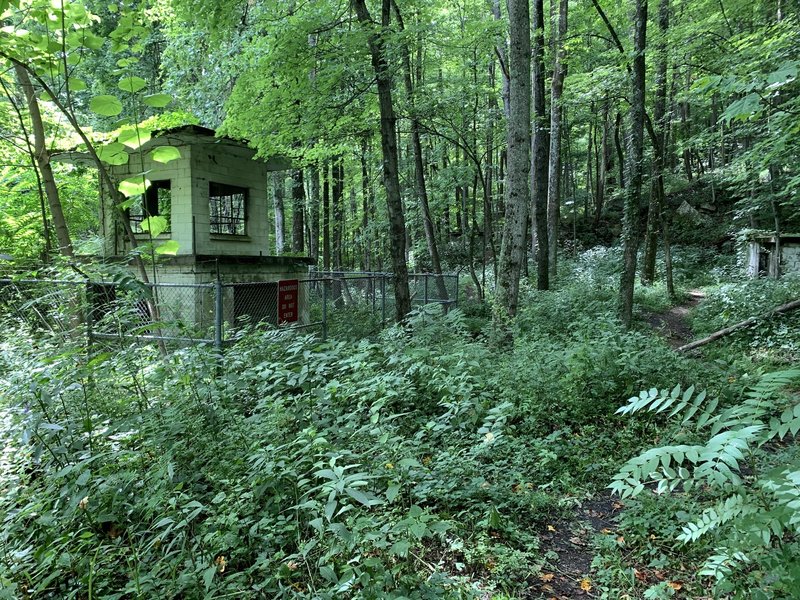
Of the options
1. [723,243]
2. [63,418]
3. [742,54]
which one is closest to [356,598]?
[63,418]

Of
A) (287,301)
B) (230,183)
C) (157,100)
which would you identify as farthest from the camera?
Answer: (230,183)

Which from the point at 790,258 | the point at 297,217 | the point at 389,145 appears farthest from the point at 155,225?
the point at 790,258

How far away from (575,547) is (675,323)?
9.72m

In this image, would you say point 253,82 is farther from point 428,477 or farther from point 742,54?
point 742,54

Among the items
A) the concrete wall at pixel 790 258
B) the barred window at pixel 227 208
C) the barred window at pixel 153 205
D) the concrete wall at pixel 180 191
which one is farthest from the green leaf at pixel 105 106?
the concrete wall at pixel 790 258

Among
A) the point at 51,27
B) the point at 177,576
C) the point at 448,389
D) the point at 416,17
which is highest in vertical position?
the point at 416,17

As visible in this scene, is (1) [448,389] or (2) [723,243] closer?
(1) [448,389]

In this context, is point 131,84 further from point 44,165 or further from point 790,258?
point 790,258

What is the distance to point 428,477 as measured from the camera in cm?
350

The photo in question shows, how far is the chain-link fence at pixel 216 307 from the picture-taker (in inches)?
209

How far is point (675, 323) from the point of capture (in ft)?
35.9

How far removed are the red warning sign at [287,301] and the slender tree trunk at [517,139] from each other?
365 cm

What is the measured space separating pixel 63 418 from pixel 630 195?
9466 mm

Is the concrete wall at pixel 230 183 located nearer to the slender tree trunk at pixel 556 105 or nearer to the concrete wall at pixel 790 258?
the slender tree trunk at pixel 556 105
